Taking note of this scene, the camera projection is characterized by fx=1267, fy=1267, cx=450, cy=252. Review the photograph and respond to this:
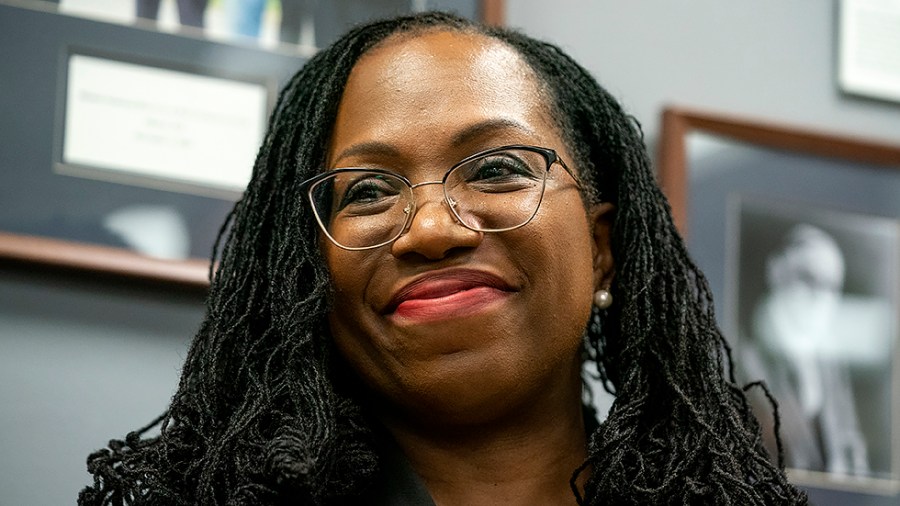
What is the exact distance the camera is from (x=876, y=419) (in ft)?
4.54

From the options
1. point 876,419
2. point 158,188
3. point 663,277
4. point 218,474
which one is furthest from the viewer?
point 876,419

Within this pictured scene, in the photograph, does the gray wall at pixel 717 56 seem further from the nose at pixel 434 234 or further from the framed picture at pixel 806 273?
the nose at pixel 434 234

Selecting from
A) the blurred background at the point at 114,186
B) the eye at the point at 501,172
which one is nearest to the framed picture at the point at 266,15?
the blurred background at the point at 114,186

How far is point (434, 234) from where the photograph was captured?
0.94 metres

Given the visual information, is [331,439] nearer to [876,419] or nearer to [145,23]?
[145,23]

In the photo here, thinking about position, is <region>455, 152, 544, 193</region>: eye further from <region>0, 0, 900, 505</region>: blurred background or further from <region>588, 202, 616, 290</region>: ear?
<region>0, 0, 900, 505</region>: blurred background

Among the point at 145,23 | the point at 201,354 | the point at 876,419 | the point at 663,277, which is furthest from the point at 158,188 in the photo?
the point at 876,419

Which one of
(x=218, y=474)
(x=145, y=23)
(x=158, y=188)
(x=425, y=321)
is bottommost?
(x=218, y=474)

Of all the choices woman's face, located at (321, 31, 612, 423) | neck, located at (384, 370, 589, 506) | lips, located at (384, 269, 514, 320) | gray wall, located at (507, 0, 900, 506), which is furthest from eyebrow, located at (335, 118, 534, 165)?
gray wall, located at (507, 0, 900, 506)

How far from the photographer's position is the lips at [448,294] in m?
0.94

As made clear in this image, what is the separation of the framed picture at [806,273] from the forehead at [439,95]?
1.16ft

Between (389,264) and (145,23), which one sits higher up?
(145,23)

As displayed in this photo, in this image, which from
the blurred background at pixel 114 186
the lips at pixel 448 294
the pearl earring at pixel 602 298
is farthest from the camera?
the blurred background at pixel 114 186

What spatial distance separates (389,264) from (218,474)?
0.20 metres
